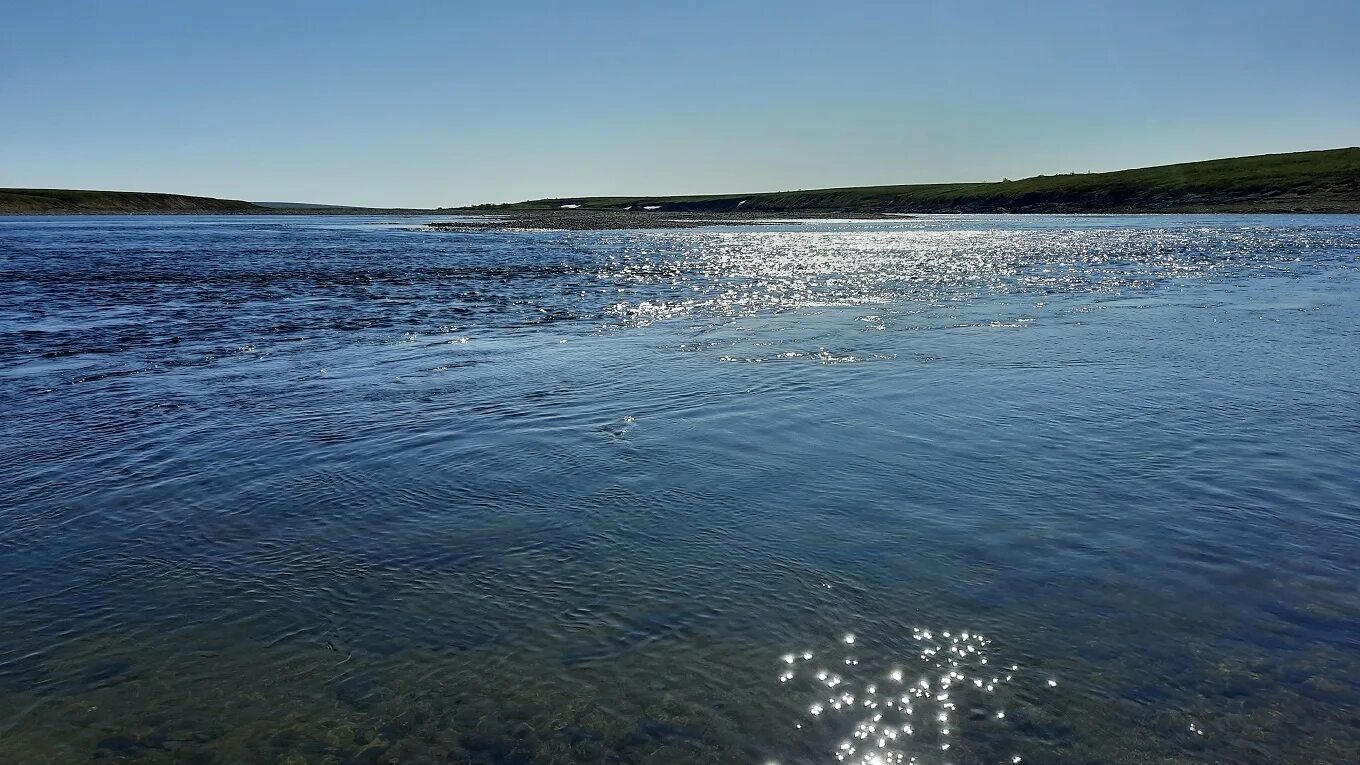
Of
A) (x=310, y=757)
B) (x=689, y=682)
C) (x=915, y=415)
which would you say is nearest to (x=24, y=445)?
(x=310, y=757)

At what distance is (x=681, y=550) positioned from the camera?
865cm

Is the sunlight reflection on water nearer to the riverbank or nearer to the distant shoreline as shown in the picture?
the riverbank

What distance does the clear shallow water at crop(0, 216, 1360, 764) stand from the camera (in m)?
5.86

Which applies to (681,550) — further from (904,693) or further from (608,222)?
(608,222)

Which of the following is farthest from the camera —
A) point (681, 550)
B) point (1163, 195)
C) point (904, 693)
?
point (1163, 195)

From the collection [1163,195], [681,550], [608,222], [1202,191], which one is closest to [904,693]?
[681,550]

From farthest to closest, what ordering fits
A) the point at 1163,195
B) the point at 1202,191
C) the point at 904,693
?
the point at 1163,195 → the point at 1202,191 → the point at 904,693

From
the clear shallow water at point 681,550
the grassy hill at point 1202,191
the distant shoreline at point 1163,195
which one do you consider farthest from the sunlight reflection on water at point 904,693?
the grassy hill at point 1202,191

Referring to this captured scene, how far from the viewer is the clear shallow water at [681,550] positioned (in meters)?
5.86

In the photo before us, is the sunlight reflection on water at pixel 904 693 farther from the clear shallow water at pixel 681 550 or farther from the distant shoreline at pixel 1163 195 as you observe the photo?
the distant shoreline at pixel 1163 195

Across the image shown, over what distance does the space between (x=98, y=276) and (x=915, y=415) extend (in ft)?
144

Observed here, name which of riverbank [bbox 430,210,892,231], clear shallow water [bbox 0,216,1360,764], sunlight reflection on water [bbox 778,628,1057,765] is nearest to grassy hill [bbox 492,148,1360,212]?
riverbank [bbox 430,210,892,231]

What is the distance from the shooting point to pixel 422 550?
8.75 meters

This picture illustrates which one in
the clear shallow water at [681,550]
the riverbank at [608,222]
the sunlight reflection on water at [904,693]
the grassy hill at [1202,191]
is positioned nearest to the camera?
the sunlight reflection on water at [904,693]
